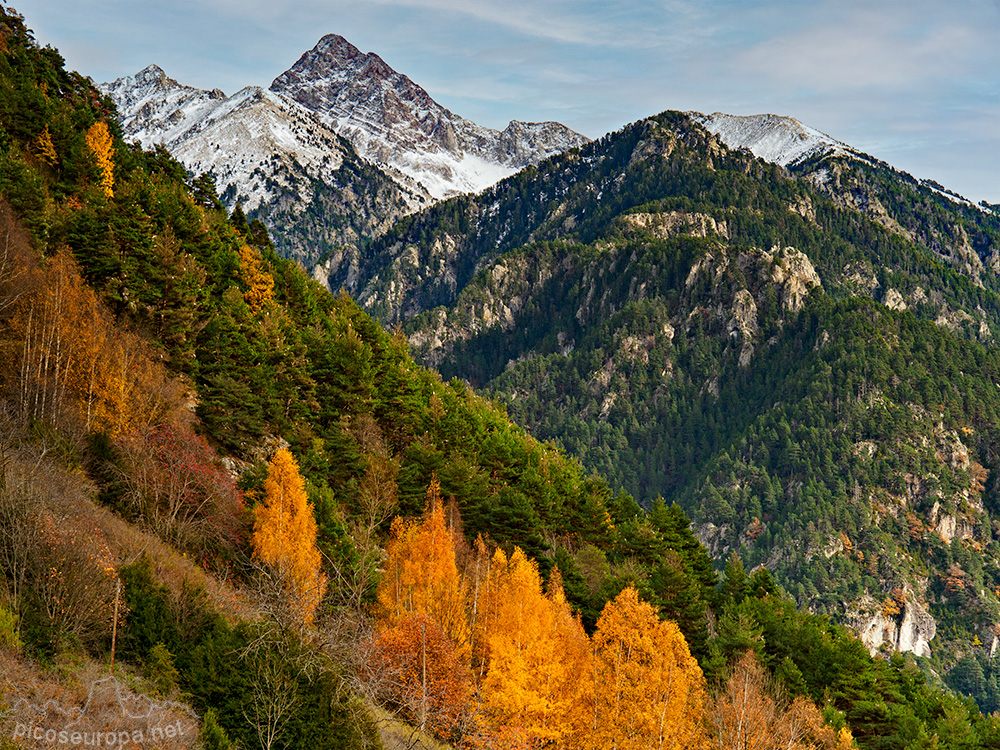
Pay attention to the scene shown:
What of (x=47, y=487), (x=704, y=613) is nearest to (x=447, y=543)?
(x=704, y=613)

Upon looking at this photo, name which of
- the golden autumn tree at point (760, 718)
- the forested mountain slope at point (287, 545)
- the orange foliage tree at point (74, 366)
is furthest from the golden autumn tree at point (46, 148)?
the golden autumn tree at point (760, 718)

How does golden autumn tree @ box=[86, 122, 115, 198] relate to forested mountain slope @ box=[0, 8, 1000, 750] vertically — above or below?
above

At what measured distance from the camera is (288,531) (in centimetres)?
4247

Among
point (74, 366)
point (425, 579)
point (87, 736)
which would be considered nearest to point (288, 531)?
point (425, 579)

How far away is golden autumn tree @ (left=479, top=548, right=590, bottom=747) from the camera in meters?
39.6

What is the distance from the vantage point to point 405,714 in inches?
1526

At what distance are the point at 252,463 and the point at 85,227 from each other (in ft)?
64.3

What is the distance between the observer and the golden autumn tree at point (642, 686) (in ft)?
131

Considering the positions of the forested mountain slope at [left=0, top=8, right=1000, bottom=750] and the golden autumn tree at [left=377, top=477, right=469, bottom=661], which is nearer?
the forested mountain slope at [left=0, top=8, right=1000, bottom=750]

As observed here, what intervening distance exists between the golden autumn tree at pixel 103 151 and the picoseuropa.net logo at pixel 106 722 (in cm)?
5386

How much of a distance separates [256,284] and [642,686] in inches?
1970

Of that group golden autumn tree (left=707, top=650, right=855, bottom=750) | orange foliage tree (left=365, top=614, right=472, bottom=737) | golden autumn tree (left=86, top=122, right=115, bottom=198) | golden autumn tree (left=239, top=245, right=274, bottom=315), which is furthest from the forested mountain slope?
golden autumn tree (left=86, top=122, right=115, bottom=198)

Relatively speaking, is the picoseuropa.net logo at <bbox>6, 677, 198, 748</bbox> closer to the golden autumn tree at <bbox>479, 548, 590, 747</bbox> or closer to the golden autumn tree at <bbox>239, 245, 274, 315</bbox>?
the golden autumn tree at <bbox>479, 548, 590, 747</bbox>

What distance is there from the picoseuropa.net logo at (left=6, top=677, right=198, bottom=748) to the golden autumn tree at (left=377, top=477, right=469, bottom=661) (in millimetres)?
19136
